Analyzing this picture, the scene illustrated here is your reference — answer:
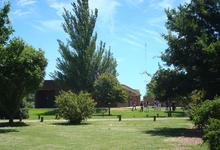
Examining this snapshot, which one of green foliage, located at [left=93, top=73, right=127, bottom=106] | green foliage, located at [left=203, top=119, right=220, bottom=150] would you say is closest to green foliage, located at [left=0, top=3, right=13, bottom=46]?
green foliage, located at [left=203, top=119, right=220, bottom=150]

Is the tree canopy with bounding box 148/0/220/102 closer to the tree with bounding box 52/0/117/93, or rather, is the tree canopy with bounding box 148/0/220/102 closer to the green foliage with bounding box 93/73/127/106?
the green foliage with bounding box 93/73/127/106

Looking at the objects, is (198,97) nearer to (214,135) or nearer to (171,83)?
(171,83)

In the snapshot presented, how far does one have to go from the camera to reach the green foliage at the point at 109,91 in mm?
60531

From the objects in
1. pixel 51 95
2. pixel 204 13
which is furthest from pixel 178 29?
pixel 51 95

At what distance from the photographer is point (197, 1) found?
105 feet

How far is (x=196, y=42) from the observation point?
30.9m

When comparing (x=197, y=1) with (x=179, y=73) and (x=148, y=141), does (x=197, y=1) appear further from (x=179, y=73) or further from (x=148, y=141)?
(x=148, y=141)

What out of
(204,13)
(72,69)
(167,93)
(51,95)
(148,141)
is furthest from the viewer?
(51,95)

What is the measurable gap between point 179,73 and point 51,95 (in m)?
54.9

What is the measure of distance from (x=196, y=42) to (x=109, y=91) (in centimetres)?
3106

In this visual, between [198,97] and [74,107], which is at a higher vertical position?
[198,97]

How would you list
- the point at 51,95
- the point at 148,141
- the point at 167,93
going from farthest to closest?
1. the point at 51,95
2. the point at 167,93
3. the point at 148,141

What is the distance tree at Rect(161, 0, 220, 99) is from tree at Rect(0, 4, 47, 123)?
30.6ft

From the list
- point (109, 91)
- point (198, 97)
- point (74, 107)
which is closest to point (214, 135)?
point (198, 97)
